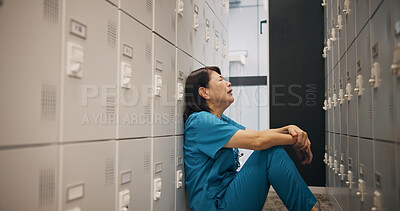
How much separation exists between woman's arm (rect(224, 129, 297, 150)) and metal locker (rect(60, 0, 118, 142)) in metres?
0.83

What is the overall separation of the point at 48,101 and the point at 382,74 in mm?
1362

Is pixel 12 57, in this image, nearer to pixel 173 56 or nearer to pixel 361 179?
pixel 173 56

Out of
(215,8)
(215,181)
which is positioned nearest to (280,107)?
(215,8)

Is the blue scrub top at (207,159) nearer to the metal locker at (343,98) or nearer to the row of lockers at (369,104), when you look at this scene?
the row of lockers at (369,104)

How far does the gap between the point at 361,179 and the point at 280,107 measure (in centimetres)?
252

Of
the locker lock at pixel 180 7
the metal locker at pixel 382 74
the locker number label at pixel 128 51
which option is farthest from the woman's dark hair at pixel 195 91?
the metal locker at pixel 382 74

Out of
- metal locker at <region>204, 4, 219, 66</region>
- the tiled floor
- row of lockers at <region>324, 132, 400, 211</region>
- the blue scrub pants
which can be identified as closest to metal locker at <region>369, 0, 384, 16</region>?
row of lockers at <region>324, 132, 400, 211</region>

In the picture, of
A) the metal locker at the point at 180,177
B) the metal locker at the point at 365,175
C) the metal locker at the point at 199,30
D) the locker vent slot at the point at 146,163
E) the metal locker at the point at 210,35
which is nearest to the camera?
the metal locker at the point at 365,175

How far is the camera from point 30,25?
1.12 meters

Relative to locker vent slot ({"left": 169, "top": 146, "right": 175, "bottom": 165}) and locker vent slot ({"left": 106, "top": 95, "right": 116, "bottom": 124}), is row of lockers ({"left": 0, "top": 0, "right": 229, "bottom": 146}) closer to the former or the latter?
locker vent slot ({"left": 106, "top": 95, "right": 116, "bottom": 124})

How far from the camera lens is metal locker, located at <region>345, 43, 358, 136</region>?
2155mm

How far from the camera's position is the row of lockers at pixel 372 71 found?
54.1 inches

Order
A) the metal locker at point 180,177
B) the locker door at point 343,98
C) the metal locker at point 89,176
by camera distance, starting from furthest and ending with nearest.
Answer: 1. the locker door at point 343,98
2. the metal locker at point 180,177
3. the metal locker at point 89,176

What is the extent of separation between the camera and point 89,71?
142cm
